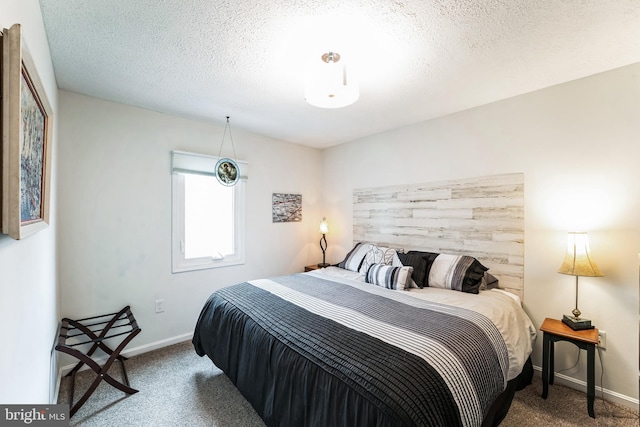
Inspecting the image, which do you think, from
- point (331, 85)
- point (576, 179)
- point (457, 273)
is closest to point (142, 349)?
point (331, 85)

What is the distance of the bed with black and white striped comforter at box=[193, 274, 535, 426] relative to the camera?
3.99ft

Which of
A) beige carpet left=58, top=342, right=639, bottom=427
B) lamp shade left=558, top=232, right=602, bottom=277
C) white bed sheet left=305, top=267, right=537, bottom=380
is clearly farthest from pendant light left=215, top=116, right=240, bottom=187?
lamp shade left=558, top=232, right=602, bottom=277

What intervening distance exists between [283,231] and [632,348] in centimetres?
351

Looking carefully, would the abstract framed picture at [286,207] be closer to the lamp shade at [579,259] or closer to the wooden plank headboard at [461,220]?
the wooden plank headboard at [461,220]

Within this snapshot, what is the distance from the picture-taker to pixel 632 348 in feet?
6.59

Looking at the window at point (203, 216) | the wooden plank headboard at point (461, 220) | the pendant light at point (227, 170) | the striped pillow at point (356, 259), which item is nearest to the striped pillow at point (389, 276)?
the striped pillow at point (356, 259)

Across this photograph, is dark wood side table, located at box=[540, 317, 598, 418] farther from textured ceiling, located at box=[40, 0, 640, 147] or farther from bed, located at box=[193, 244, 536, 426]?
textured ceiling, located at box=[40, 0, 640, 147]

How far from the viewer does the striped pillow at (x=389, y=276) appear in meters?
2.56

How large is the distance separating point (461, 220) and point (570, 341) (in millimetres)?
1259

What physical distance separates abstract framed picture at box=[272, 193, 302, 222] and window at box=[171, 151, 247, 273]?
1.67 feet

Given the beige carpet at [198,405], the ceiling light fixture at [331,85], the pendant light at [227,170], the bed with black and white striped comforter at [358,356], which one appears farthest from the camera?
the pendant light at [227,170]

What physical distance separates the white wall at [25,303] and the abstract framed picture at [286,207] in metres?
2.42

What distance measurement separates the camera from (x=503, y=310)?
208cm

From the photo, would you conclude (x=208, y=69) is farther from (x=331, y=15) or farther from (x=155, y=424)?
(x=155, y=424)
